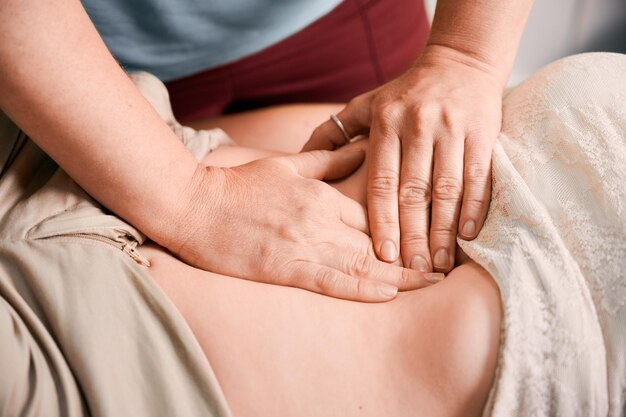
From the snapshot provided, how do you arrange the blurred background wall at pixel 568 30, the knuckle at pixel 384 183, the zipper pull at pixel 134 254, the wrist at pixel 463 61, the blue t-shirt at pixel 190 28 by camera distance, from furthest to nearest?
the blurred background wall at pixel 568 30 → the blue t-shirt at pixel 190 28 → the wrist at pixel 463 61 → the knuckle at pixel 384 183 → the zipper pull at pixel 134 254

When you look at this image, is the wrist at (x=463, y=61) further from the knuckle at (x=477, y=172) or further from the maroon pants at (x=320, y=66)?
the maroon pants at (x=320, y=66)

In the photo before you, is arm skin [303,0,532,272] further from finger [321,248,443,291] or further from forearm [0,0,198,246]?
forearm [0,0,198,246]

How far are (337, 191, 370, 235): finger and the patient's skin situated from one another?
0.14m

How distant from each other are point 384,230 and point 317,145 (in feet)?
0.79

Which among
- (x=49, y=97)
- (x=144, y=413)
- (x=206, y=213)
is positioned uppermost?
(x=49, y=97)

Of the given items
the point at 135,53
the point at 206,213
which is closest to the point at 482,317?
the point at 206,213

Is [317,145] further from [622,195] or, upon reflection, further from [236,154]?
[622,195]

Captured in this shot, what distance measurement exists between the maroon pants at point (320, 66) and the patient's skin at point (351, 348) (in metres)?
0.57

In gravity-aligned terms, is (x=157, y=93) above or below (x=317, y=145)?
above

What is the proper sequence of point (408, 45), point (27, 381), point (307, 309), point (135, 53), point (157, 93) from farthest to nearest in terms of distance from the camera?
1. point (408, 45)
2. point (135, 53)
3. point (157, 93)
4. point (307, 309)
5. point (27, 381)

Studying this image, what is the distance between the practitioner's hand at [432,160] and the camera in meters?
0.79

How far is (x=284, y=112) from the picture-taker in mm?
1169

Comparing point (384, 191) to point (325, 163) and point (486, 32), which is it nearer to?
point (325, 163)

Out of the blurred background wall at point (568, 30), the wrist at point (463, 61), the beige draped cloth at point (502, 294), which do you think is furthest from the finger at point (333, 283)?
the blurred background wall at point (568, 30)
